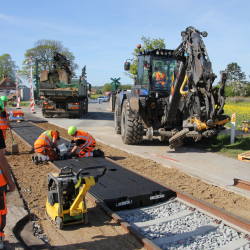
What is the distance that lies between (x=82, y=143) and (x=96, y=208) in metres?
3.02

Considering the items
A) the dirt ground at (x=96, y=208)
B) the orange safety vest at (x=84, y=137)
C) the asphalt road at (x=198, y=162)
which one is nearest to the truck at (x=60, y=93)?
the asphalt road at (x=198, y=162)

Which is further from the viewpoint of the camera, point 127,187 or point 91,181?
point 127,187

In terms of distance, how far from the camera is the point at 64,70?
20.8 meters

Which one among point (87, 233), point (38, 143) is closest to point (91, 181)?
point (87, 233)

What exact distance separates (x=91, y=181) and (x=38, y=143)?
3.92 m

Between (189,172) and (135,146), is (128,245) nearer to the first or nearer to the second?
(189,172)

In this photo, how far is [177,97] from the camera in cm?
798

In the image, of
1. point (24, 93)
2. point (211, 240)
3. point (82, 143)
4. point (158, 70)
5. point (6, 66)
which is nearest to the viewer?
point (211, 240)

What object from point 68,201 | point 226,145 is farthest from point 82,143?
point 226,145

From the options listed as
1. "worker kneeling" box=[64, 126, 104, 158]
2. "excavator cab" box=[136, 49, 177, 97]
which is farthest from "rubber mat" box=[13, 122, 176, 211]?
"excavator cab" box=[136, 49, 177, 97]

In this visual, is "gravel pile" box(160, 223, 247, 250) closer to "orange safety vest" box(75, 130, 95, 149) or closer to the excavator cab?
"orange safety vest" box(75, 130, 95, 149)

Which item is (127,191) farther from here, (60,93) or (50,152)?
(60,93)

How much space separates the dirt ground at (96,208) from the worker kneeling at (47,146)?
0.75 ft

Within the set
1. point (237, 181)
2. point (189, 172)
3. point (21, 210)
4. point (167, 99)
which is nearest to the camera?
point (21, 210)
